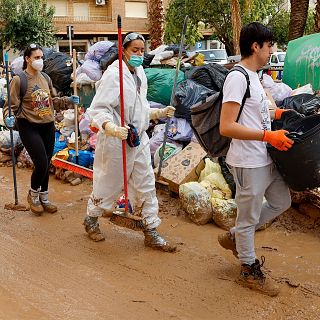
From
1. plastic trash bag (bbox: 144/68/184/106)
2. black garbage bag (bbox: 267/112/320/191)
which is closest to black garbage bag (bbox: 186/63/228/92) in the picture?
plastic trash bag (bbox: 144/68/184/106)

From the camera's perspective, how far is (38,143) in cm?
484

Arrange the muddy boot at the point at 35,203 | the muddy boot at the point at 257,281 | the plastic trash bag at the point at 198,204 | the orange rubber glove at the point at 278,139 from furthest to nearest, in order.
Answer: the muddy boot at the point at 35,203 < the plastic trash bag at the point at 198,204 < the muddy boot at the point at 257,281 < the orange rubber glove at the point at 278,139

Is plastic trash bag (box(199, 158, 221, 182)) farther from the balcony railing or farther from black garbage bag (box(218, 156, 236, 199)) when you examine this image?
the balcony railing

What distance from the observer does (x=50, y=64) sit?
8.69 meters

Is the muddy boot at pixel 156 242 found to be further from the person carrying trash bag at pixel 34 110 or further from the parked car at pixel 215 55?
the parked car at pixel 215 55

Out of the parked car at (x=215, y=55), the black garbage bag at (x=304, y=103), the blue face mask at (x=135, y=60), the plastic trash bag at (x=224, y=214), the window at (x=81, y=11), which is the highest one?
the window at (x=81, y=11)

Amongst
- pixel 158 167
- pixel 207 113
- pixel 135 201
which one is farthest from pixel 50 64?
pixel 207 113

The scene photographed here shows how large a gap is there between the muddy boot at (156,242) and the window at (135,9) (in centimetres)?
3484

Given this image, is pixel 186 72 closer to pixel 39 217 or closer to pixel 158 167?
pixel 158 167

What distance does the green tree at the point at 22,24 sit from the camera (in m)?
28.4

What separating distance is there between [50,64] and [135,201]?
529 cm

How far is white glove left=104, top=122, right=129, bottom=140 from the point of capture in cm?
357

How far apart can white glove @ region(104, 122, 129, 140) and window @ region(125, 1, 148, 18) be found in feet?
115

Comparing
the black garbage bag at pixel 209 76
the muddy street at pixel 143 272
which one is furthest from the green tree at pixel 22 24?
the muddy street at pixel 143 272
